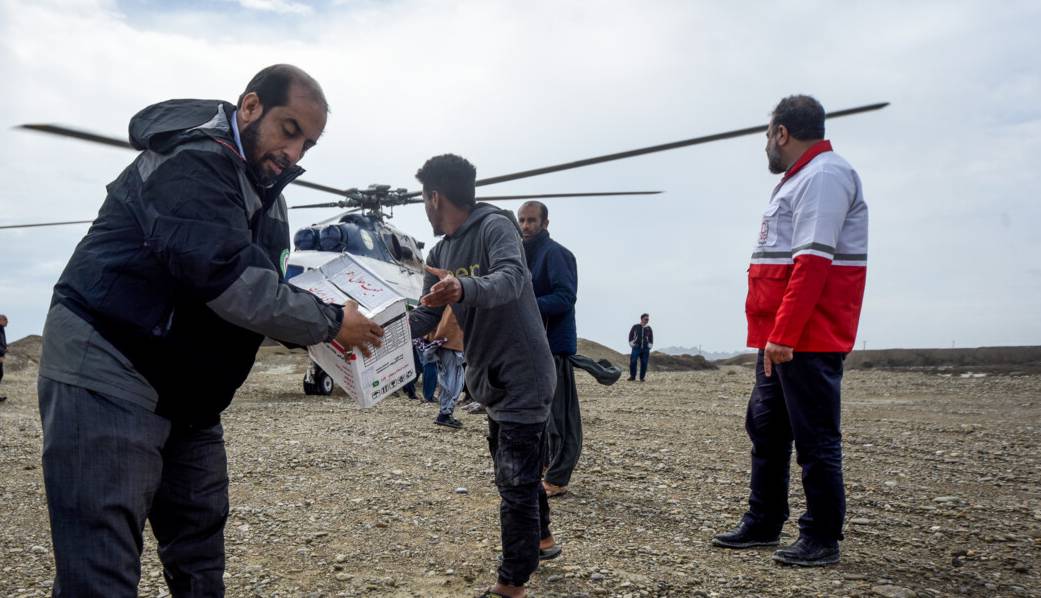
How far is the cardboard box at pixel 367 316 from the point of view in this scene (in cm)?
260

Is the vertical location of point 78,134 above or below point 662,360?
above

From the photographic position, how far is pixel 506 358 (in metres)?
3.16

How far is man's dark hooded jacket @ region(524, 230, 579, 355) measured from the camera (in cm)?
504

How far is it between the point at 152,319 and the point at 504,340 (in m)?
1.54

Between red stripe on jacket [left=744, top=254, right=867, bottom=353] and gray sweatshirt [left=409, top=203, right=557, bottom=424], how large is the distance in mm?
1286

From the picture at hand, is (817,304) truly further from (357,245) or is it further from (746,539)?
(357,245)

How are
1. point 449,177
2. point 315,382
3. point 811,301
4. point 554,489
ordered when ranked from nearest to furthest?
1. point 449,177
2. point 811,301
3. point 554,489
4. point 315,382

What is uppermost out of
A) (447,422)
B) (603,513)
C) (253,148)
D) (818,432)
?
(253,148)

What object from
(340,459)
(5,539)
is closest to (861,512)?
(340,459)

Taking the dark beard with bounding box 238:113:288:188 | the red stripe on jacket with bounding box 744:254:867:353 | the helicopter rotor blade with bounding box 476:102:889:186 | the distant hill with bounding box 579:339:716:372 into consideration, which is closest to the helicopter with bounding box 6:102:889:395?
the helicopter rotor blade with bounding box 476:102:889:186

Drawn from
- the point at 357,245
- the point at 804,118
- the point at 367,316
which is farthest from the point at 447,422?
the point at 367,316

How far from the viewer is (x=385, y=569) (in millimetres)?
3783

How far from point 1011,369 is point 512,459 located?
2252 cm

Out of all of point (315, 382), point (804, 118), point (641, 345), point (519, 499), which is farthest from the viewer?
point (641, 345)
